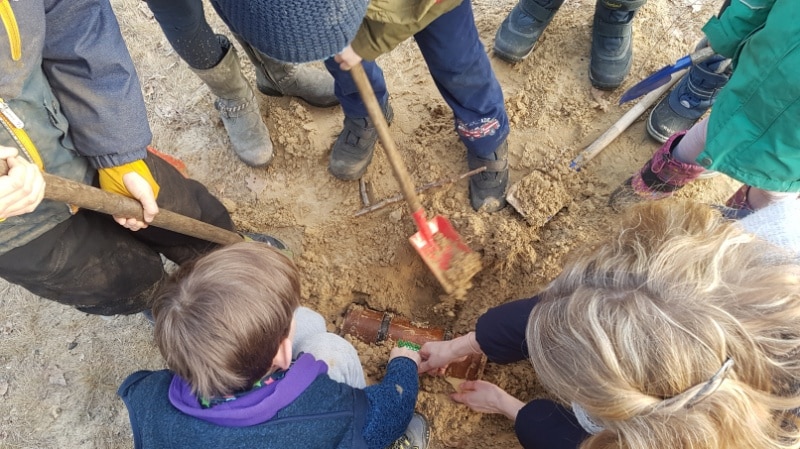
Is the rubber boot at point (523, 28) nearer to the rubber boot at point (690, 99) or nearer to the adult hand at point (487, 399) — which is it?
the rubber boot at point (690, 99)

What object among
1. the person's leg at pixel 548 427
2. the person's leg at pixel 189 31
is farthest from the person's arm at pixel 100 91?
the person's leg at pixel 548 427

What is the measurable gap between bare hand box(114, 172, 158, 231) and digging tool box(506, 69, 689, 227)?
1.60 metres

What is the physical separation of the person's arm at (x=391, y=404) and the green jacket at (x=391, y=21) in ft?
3.64

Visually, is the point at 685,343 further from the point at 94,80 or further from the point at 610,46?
the point at 610,46

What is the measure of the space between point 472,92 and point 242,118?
1342 mm

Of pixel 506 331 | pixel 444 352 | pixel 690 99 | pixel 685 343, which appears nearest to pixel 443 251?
pixel 444 352

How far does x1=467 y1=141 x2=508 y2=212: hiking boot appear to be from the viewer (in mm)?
2412

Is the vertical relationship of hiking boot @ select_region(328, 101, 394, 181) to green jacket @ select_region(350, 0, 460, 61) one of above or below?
below

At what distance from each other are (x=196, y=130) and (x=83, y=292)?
4.86ft

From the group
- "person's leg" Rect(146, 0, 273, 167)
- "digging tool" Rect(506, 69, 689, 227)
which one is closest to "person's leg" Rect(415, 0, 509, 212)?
"digging tool" Rect(506, 69, 689, 227)

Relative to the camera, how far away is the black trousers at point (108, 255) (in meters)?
1.61

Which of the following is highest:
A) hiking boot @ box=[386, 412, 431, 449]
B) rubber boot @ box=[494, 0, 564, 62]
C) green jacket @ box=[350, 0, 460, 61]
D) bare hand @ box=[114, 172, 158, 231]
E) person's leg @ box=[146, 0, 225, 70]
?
green jacket @ box=[350, 0, 460, 61]

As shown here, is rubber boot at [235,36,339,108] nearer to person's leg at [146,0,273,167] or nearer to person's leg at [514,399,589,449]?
person's leg at [146,0,273,167]

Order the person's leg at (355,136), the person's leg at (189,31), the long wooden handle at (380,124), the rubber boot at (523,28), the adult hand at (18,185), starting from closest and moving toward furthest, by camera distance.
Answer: the adult hand at (18,185), the long wooden handle at (380,124), the person's leg at (189,31), the person's leg at (355,136), the rubber boot at (523,28)
